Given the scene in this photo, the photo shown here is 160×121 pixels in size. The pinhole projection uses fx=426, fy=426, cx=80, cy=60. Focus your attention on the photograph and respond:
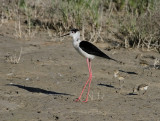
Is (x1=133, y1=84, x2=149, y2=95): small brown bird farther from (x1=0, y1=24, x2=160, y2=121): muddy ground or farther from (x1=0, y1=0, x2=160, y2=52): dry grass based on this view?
(x1=0, y1=0, x2=160, y2=52): dry grass

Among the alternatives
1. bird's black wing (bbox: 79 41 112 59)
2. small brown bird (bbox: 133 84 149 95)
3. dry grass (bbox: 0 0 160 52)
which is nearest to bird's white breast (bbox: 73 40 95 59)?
bird's black wing (bbox: 79 41 112 59)

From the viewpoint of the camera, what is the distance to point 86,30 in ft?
29.9

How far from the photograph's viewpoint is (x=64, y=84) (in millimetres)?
6074

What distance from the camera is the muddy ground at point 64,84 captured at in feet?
15.6

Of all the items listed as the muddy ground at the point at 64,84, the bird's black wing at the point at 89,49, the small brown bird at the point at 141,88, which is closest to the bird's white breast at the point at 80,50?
the bird's black wing at the point at 89,49

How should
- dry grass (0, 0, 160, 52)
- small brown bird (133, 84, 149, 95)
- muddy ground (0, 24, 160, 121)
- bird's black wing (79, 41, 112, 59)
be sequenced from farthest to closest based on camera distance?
dry grass (0, 0, 160, 52)
small brown bird (133, 84, 149, 95)
bird's black wing (79, 41, 112, 59)
muddy ground (0, 24, 160, 121)

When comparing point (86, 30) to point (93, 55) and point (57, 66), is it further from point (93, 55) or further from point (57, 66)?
point (93, 55)

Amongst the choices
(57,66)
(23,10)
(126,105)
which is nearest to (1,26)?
(23,10)

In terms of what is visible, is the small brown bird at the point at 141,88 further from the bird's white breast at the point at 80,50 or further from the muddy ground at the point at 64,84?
the bird's white breast at the point at 80,50

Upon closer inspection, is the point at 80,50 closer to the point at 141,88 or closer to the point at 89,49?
the point at 89,49

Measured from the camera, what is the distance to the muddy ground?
187 inches

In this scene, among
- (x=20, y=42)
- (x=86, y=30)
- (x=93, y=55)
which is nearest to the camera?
(x=93, y=55)

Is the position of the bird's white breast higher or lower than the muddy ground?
higher

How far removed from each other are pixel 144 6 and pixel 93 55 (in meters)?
4.82
